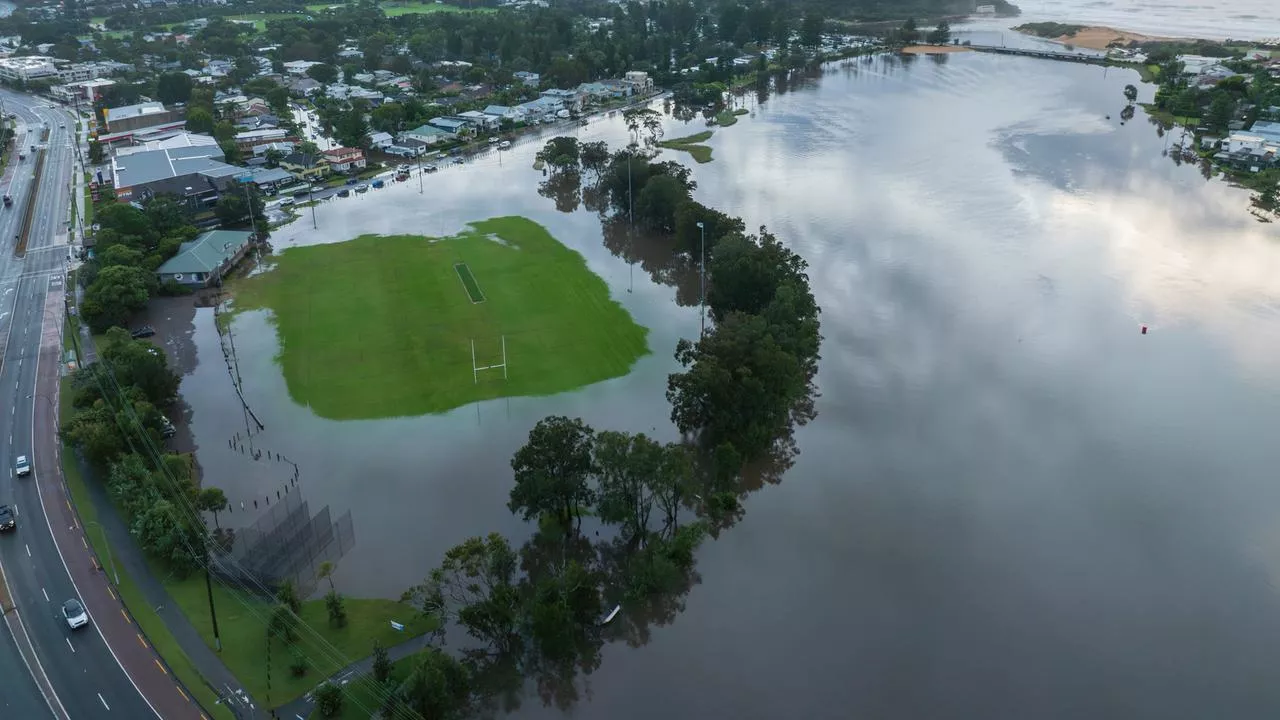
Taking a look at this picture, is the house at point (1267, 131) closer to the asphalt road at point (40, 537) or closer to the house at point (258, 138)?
the asphalt road at point (40, 537)

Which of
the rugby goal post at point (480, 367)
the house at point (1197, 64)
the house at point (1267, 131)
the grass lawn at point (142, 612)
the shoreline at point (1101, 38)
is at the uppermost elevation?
the shoreline at point (1101, 38)

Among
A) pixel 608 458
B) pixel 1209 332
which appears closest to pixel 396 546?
pixel 608 458

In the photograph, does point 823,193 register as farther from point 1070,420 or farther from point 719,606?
point 719,606

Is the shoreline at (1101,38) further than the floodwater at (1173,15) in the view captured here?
No

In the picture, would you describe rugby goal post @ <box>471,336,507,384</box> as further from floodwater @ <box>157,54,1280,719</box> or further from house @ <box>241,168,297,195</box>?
house @ <box>241,168,297,195</box>

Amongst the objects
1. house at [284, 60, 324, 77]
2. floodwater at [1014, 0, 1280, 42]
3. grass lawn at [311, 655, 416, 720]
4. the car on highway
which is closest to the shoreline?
floodwater at [1014, 0, 1280, 42]

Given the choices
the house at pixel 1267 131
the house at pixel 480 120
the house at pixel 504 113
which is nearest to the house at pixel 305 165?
the house at pixel 480 120
